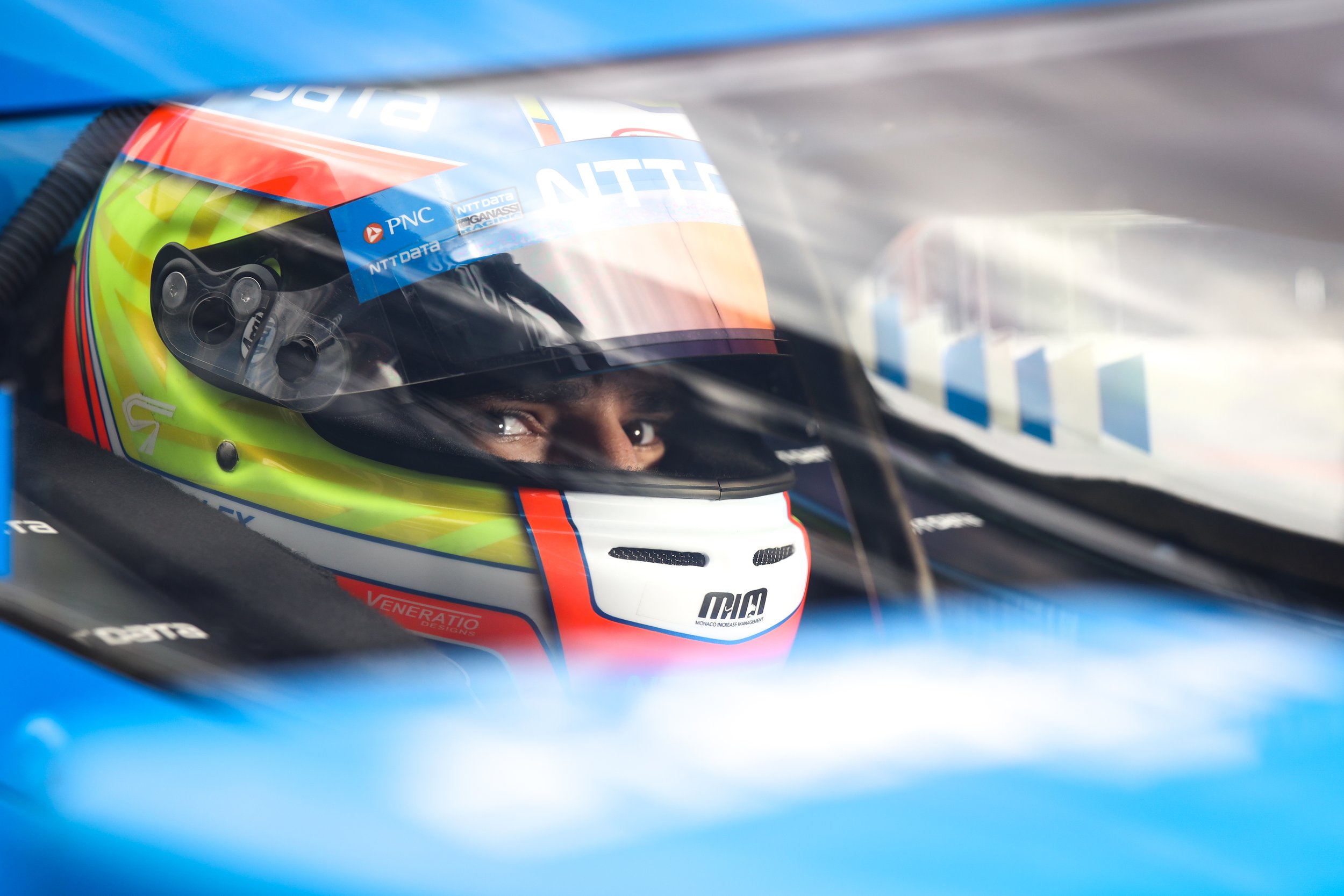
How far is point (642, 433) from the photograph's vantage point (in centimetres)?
108

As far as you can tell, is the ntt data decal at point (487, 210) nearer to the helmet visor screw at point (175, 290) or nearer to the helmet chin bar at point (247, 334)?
the helmet chin bar at point (247, 334)

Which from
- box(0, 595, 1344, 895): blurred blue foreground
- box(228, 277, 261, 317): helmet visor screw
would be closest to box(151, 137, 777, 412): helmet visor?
box(228, 277, 261, 317): helmet visor screw

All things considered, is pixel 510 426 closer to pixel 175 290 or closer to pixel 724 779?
pixel 175 290

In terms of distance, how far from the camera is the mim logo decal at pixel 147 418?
92cm

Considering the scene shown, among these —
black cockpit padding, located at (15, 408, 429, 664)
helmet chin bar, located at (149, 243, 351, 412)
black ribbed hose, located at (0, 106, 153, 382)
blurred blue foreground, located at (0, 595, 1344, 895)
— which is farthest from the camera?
helmet chin bar, located at (149, 243, 351, 412)

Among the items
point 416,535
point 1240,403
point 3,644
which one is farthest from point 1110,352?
point 3,644

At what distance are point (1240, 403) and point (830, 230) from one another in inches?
15.7

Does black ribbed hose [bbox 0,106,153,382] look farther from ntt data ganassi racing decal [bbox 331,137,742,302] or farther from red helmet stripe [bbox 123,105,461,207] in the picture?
ntt data ganassi racing decal [bbox 331,137,742,302]

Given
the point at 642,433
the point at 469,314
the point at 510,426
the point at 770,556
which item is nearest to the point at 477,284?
the point at 469,314

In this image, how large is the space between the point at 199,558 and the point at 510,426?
1.16ft

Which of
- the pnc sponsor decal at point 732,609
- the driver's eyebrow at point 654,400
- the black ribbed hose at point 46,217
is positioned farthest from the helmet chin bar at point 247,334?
the pnc sponsor decal at point 732,609

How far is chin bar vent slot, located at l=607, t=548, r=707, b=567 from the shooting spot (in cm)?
90

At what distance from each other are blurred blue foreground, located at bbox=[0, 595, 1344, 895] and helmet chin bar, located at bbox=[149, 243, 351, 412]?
0.35 m

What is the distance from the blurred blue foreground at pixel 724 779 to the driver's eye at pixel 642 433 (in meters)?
0.49
